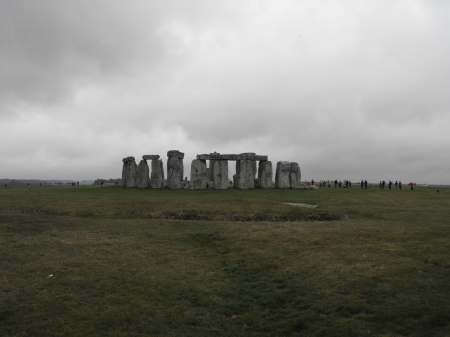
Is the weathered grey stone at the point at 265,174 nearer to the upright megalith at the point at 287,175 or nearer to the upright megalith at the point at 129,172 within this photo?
the upright megalith at the point at 287,175

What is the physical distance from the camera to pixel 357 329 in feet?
22.5

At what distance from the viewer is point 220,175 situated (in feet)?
119

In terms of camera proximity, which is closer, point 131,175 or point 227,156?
point 227,156

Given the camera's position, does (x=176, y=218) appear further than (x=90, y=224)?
Yes

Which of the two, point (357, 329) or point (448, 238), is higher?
point (448, 238)

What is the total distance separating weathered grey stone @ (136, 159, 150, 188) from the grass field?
19.5 m

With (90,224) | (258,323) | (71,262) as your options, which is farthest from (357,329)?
(90,224)

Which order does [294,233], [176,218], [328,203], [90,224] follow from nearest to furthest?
[294,233], [90,224], [176,218], [328,203]

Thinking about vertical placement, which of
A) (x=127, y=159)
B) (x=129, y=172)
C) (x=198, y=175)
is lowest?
(x=198, y=175)

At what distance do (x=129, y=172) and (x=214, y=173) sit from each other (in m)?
10.4

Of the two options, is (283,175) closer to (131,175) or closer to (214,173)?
(214,173)

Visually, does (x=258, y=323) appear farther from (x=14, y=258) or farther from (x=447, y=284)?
(x=14, y=258)

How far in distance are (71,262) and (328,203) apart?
19.0 metres

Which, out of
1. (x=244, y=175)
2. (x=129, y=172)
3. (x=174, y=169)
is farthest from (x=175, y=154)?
(x=244, y=175)
